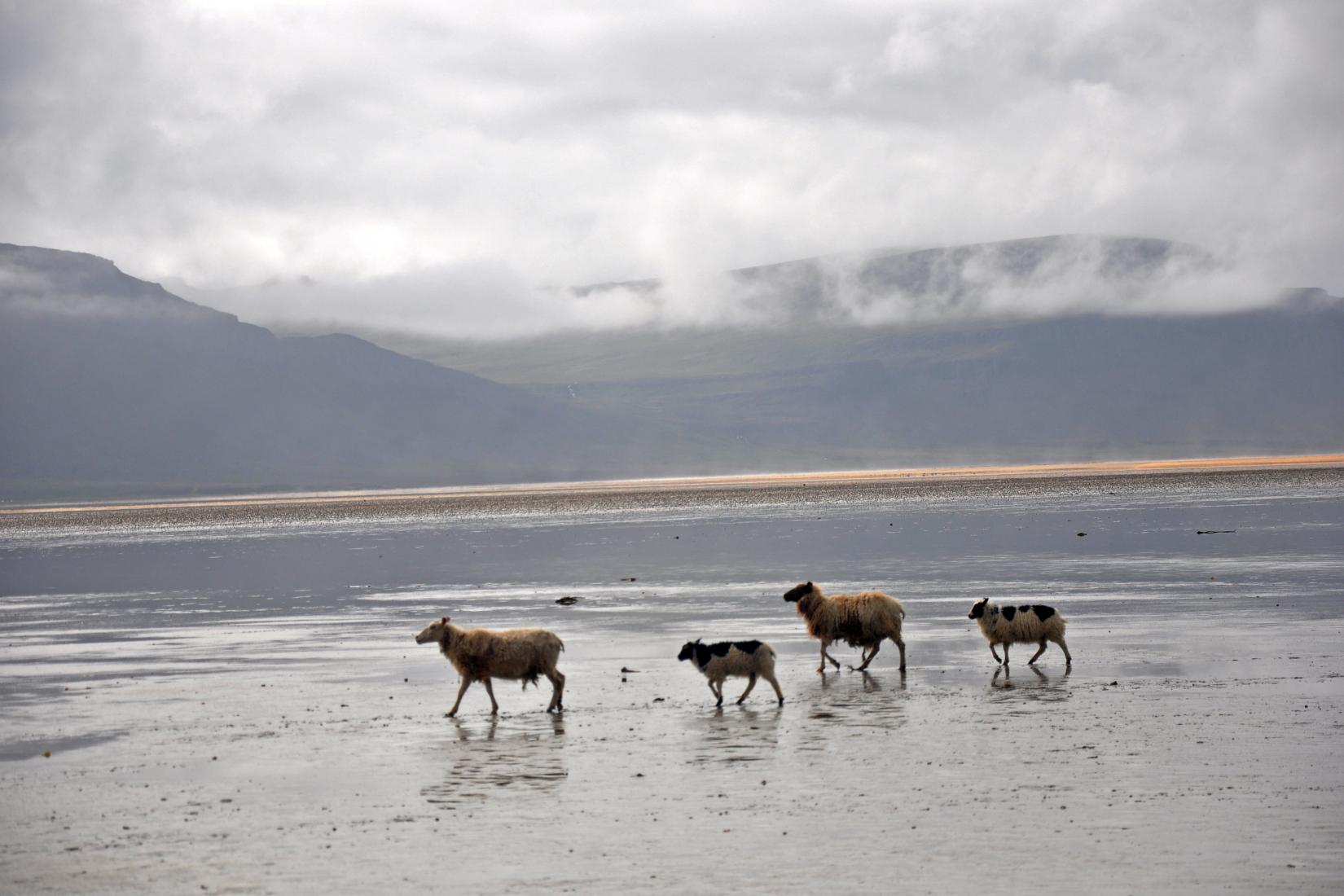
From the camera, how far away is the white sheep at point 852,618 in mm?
20656

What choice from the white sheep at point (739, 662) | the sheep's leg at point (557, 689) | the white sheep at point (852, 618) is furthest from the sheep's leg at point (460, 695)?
the white sheep at point (852, 618)

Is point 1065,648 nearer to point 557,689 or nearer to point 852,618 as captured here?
point 852,618

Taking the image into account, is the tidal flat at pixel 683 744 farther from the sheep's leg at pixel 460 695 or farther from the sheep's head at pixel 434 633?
the sheep's head at pixel 434 633

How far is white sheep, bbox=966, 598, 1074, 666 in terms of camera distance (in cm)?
2014

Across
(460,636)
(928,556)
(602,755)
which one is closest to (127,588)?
(928,556)

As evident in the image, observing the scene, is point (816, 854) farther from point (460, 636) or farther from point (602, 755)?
point (460, 636)

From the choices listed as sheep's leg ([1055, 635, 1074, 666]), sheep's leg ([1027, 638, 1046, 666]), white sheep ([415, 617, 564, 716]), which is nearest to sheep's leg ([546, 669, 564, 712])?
white sheep ([415, 617, 564, 716])

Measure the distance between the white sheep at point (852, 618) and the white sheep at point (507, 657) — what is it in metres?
3.90

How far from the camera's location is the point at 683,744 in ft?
Answer: 51.5

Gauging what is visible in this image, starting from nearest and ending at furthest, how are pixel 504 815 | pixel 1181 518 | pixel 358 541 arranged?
1. pixel 504 815
2. pixel 1181 518
3. pixel 358 541

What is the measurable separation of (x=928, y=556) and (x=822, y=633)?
1973 centimetres

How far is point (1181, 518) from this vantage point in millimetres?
55469

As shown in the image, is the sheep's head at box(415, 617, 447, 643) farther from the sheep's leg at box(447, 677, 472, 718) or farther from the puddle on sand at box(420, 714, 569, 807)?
the puddle on sand at box(420, 714, 569, 807)

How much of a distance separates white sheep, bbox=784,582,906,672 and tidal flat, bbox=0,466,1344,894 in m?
0.85
